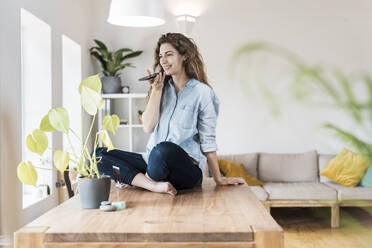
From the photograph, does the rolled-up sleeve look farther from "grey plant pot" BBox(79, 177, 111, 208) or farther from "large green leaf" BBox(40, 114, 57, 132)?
"large green leaf" BBox(40, 114, 57, 132)

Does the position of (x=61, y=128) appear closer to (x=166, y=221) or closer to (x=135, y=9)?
(x=166, y=221)

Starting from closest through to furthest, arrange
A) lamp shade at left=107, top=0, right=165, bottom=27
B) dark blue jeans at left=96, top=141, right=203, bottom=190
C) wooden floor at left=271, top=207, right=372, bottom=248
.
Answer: dark blue jeans at left=96, top=141, right=203, bottom=190 < lamp shade at left=107, top=0, right=165, bottom=27 < wooden floor at left=271, top=207, right=372, bottom=248

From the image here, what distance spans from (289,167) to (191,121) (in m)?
2.77

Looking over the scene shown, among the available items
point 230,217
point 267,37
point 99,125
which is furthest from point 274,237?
point 267,37

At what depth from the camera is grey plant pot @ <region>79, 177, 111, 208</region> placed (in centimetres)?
150

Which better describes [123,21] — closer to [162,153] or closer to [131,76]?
[162,153]

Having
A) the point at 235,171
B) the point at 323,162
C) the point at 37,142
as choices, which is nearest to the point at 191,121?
the point at 37,142

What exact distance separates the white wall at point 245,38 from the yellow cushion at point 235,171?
55 centimetres

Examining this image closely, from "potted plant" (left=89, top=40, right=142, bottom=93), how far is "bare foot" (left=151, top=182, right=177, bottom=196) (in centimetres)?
286

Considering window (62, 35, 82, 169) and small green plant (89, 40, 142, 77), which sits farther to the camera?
small green plant (89, 40, 142, 77)

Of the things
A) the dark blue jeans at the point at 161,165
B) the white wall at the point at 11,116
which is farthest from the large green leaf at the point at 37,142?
the white wall at the point at 11,116

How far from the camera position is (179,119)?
2014 mm

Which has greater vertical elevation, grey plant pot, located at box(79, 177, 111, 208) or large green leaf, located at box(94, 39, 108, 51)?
large green leaf, located at box(94, 39, 108, 51)

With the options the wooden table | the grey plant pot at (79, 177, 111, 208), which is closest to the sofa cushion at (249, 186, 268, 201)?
the wooden table
